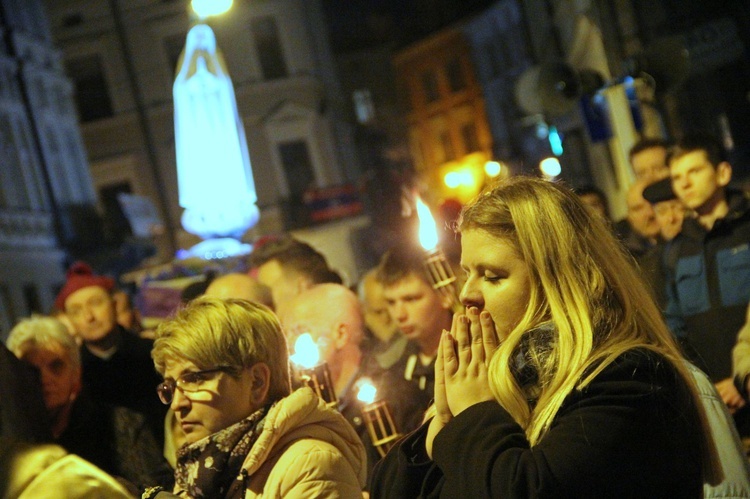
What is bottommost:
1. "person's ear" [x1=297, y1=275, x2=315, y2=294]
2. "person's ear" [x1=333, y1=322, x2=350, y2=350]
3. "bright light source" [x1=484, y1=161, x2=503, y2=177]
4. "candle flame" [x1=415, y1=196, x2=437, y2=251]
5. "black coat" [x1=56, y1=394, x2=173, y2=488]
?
"black coat" [x1=56, y1=394, x2=173, y2=488]

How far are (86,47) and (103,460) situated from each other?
36.7 metres

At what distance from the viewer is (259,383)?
12.3 ft

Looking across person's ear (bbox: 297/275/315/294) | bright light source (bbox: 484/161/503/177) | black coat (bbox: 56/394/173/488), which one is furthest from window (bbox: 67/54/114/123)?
black coat (bbox: 56/394/173/488)

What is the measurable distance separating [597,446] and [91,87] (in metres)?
40.0

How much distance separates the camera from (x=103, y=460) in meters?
5.42

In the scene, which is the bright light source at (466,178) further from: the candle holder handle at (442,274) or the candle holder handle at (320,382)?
the candle holder handle at (320,382)

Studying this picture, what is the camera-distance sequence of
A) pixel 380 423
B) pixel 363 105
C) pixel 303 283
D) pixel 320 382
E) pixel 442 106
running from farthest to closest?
pixel 442 106 < pixel 363 105 < pixel 303 283 < pixel 380 423 < pixel 320 382

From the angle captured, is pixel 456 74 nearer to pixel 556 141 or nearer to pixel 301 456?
pixel 556 141

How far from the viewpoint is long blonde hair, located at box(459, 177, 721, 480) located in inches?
105

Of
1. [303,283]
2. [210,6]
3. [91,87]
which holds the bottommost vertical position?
[303,283]

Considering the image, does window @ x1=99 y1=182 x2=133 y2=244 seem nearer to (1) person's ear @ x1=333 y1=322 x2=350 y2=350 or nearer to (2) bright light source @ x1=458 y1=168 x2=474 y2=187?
(2) bright light source @ x1=458 y1=168 x2=474 y2=187

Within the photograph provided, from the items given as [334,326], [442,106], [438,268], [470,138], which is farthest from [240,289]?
[442,106]

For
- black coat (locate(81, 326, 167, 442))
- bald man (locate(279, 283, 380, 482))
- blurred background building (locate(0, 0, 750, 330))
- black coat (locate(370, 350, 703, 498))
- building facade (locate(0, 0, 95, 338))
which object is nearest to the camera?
black coat (locate(370, 350, 703, 498))

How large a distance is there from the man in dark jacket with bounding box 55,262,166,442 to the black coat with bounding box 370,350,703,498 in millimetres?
4259
